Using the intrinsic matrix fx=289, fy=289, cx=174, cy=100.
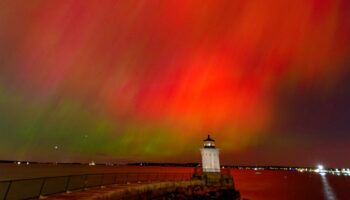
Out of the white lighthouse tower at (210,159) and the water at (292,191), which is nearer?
the white lighthouse tower at (210,159)

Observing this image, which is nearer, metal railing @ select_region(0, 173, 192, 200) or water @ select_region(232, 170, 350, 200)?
metal railing @ select_region(0, 173, 192, 200)

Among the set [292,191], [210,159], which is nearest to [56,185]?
[210,159]

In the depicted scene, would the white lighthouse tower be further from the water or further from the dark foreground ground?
the water

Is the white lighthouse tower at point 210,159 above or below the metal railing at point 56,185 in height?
above

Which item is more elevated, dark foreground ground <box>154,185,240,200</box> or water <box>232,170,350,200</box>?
water <box>232,170,350,200</box>

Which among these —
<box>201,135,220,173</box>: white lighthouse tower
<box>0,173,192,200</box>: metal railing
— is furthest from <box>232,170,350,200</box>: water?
<box>201,135,220,173</box>: white lighthouse tower

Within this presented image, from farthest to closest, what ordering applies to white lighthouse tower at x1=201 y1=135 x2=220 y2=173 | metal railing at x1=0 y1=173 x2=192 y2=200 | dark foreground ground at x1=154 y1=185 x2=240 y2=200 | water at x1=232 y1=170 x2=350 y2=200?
water at x1=232 y1=170 x2=350 y2=200 → white lighthouse tower at x1=201 y1=135 x2=220 y2=173 → dark foreground ground at x1=154 y1=185 x2=240 y2=200 → metal railing at x1=0 y1=173 x2=192 y2=200

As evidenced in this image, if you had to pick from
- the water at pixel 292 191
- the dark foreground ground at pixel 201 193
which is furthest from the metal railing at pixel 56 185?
the water at pixel 292 191

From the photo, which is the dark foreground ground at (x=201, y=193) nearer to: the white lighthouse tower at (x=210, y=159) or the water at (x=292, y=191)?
the white lighthouse tower at (x=210, y=159)

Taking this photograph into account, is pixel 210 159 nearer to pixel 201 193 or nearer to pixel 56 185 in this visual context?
pixel 201 193

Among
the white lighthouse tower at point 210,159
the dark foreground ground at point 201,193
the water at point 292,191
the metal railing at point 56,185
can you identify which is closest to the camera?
the metal railing at point 56,185

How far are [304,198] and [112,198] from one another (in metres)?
58.7

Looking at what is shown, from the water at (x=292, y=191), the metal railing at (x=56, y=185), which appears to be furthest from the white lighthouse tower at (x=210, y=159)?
the water at (x=292, y=191)

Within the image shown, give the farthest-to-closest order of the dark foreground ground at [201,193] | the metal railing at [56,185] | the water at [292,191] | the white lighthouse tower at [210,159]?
the water at [292,191]
the white lighthouse tower at [210,159]
the dark foreground ground at [201,193]
the metal railing at [56,185]
